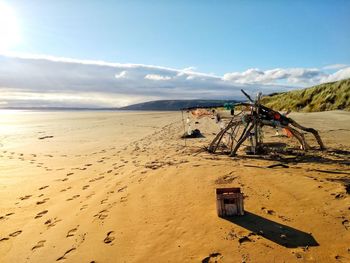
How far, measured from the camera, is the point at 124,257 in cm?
484

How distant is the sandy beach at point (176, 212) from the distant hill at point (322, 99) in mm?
26447

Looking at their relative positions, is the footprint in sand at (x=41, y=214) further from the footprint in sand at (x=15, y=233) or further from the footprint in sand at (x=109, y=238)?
the footprint in sand at (x=109, y=238)

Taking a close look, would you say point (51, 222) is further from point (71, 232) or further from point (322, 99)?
point (322, 99)

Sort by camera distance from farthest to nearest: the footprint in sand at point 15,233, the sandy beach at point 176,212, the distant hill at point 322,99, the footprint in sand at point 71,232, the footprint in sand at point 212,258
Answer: the distant hill at point 322,99 < the footprint in sand at point 15,233 < the footprint in sand at point 71,232 < the sandy beach at point 176,212 < the footprint in sand at point 212,258

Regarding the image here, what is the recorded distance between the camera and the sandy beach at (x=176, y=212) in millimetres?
4898

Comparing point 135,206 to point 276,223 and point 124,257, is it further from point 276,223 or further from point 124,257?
point 276,223

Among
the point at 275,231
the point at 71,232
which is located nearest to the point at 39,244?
the point at 71,232

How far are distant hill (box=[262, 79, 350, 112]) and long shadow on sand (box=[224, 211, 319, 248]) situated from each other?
30.8 m

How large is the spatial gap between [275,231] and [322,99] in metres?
35.6

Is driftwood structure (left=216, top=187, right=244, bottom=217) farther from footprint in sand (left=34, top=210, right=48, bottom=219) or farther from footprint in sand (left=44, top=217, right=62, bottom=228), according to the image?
footprint in sand (left=34, top=210, right=48, bottom=219)

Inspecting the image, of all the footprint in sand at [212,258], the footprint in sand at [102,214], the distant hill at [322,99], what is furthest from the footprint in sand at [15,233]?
the distant hill at [322,99]

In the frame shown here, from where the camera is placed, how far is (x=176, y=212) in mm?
6426

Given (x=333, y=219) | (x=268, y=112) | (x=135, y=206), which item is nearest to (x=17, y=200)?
(x=135, y=206)

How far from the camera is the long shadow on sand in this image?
4906mm
